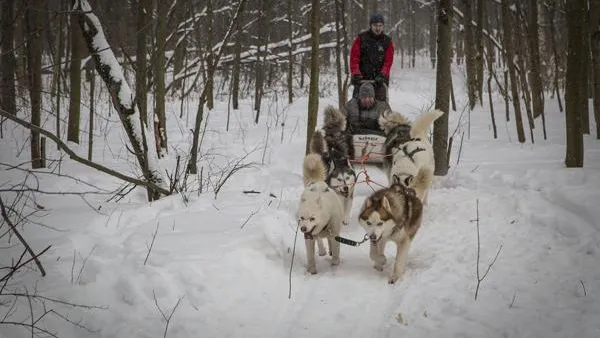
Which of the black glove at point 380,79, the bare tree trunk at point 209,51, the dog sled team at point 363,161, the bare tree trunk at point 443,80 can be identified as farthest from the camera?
the black glove at point 380,79

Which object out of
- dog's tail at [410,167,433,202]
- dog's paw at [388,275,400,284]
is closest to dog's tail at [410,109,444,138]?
dog's tail at [410,167,433,202]

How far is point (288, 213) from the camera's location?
5.36 m

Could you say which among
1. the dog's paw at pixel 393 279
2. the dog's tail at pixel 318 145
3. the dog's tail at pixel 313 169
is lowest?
the dog's paw at pixel 393 279

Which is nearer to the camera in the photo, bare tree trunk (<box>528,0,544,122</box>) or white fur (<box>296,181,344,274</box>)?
white fur (<box>296,181,344,274</box>)

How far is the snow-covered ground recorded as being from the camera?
9.80 ft

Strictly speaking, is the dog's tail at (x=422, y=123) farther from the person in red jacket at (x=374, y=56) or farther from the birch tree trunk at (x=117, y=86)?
the birch tree trunk at (x=117, y=86)

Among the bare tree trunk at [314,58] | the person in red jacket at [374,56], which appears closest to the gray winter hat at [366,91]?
the person in red jacket at [374,56]

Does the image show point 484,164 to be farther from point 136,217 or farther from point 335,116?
point 136,217

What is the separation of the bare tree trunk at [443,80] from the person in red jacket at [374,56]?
3.13 ft

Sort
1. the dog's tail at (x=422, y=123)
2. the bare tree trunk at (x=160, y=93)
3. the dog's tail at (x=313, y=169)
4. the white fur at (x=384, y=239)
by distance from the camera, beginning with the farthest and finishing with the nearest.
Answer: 1. the bare tree trunk at (x=160, y=93)
2. the dog's tail at (x=422, y=123)
3. the dog's tail at (x=313, y=169)
4. the white fur at (x=384, y=239)

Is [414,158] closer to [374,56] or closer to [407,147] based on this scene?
[407,147]

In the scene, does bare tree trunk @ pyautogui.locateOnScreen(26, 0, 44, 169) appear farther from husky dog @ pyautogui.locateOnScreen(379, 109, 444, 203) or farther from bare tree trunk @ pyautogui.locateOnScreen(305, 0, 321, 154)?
husky dog @ pyautogui.locateOnScreen(379, 109, 444, 203)

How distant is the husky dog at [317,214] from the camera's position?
3.93 m

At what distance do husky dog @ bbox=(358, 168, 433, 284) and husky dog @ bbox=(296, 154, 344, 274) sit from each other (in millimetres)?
350
